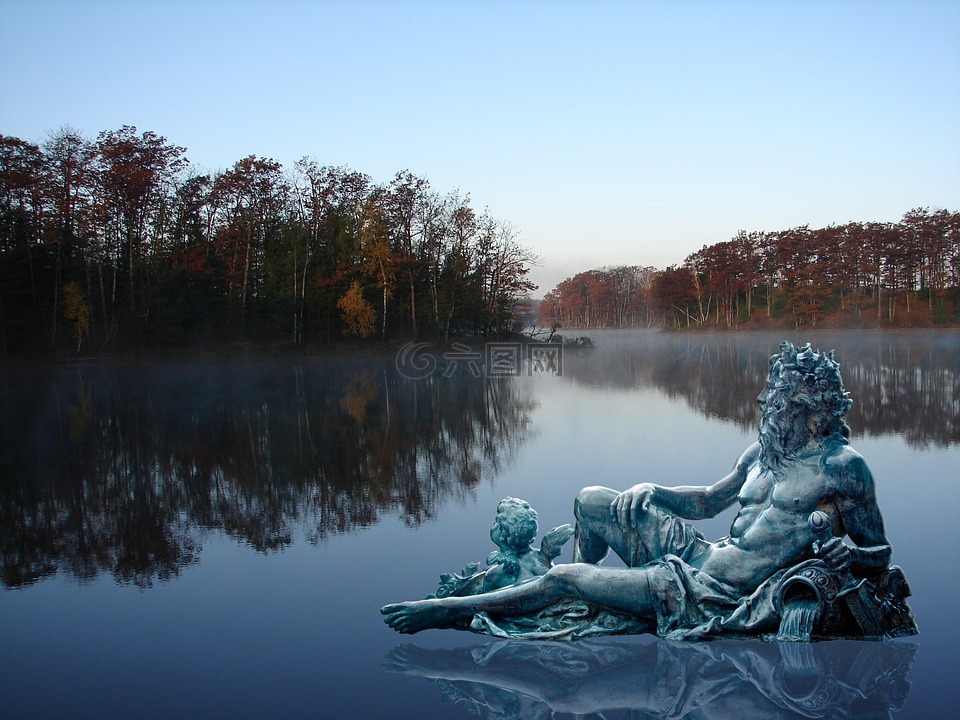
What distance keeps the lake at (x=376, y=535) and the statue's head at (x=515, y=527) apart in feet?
1.43

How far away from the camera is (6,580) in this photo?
4.08 metres

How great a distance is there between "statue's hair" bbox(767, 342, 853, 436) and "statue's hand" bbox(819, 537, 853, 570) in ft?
1.36

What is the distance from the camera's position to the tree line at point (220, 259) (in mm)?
24031

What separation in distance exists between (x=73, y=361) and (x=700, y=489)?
24.0m

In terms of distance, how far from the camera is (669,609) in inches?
118

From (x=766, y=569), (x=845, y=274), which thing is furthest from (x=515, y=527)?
(x=845, y=274)

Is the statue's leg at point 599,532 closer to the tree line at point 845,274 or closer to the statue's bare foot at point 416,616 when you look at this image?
the statue's bare foot at point 416,616

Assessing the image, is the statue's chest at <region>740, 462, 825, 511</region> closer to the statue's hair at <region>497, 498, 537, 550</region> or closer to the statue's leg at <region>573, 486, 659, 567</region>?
the statue's leg at <region>573, 486, 659, 567</region>

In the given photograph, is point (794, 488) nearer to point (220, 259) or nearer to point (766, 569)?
point (766, 569)

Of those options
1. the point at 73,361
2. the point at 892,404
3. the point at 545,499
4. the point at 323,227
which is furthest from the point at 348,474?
the point at 323,227

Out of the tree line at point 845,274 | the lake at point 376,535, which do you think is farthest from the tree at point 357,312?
the tree line at point 845,274

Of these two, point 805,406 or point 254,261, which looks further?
point 254,261

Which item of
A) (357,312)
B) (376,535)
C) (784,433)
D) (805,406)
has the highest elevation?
(357,312)

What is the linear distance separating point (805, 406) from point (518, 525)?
1257mm
